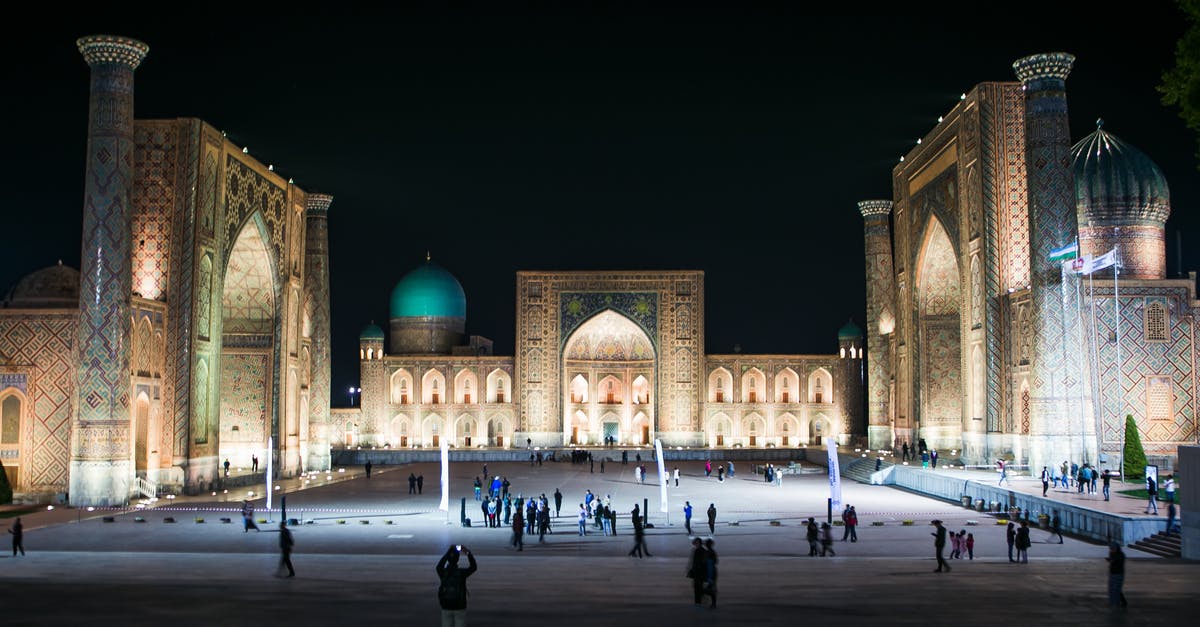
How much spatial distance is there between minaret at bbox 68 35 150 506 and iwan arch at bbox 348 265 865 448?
814 inches

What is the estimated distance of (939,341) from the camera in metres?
30.4

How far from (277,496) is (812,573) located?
45.2 ft

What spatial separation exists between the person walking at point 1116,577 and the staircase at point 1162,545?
453 cm

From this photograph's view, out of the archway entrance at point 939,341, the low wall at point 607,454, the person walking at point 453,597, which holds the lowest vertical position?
the low wall at point 607,454

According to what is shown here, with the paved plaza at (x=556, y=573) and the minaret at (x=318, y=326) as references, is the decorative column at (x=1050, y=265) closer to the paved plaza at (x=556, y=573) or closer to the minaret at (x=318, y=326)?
the paved plaza at (x=556, y=573)

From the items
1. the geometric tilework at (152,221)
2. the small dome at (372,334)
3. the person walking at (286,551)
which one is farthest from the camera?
the small dome at (372,334)

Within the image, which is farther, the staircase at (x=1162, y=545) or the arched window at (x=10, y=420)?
the arched window at (x=10, y=420)

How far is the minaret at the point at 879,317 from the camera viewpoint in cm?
3428

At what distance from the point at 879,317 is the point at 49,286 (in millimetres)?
23628

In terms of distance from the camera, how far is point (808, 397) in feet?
134

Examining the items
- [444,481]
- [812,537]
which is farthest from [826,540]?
[444,481]

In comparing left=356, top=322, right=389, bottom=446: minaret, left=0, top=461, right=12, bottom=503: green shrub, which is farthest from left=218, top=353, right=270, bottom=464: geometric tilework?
left=356, top=322, right=389, bottom=446: minaret

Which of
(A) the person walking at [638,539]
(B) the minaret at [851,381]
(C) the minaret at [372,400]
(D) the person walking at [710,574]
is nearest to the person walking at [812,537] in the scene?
(A) the person walking at [638,539]

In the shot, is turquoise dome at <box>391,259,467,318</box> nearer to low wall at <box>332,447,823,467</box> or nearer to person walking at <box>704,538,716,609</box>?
low wall at <box>332,447,823,467</box>
